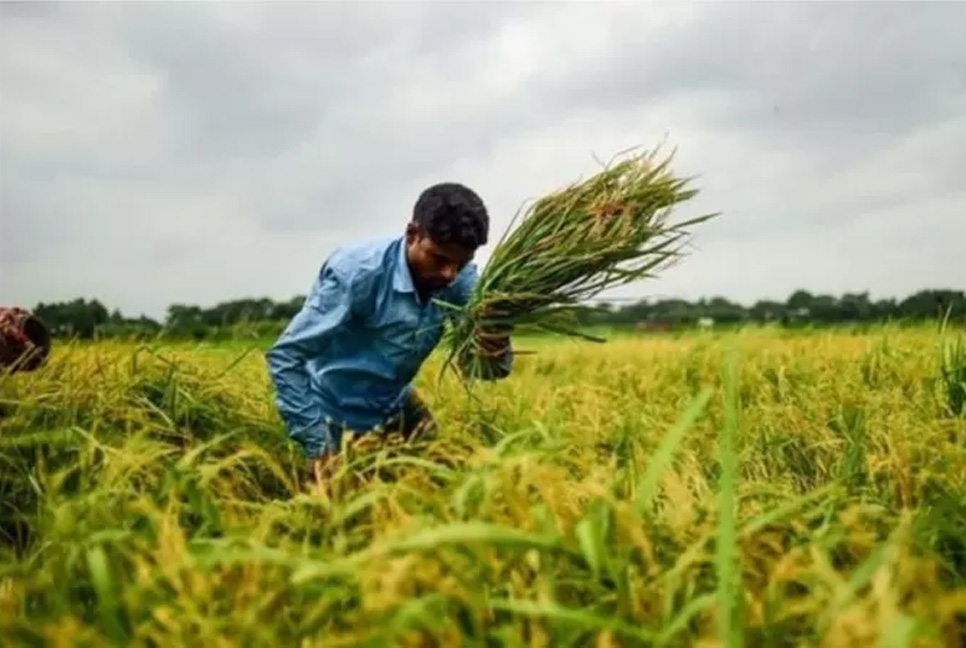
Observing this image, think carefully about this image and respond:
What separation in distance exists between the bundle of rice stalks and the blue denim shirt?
0.46 feet

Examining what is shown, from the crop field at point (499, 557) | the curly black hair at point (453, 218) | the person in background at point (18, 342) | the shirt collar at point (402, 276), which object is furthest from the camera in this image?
the person in background at point (18, 342)

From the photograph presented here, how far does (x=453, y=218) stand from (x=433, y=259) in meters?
0.15

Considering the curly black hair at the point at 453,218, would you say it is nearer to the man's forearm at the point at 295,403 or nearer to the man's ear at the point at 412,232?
the man's ear at the point at 412,232

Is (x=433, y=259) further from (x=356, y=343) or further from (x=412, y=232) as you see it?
(x=356, y=343)

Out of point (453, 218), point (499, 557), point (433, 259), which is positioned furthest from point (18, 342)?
point (499, 557)

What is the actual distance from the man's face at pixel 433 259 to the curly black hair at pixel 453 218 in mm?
25

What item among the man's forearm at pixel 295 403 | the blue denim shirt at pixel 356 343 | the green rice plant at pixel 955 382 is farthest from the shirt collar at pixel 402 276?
the green rice plant at pixel 955 382

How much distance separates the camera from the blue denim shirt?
10.0 ft

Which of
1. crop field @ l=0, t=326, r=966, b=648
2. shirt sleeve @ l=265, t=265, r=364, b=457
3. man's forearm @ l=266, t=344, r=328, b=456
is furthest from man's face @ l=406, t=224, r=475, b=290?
crop field @ l=0, t=326, r=966, b=648

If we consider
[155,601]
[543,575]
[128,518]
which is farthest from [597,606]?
[128,518]

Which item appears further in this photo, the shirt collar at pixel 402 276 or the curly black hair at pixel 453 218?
the shirt collar at pixel 402 276

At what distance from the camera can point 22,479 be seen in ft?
8.88

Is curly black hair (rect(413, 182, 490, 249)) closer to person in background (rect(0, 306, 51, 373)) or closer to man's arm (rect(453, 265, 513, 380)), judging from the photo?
man's arm (rect(453, 265, 513, 380))

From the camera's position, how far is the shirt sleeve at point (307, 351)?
9.98ft
